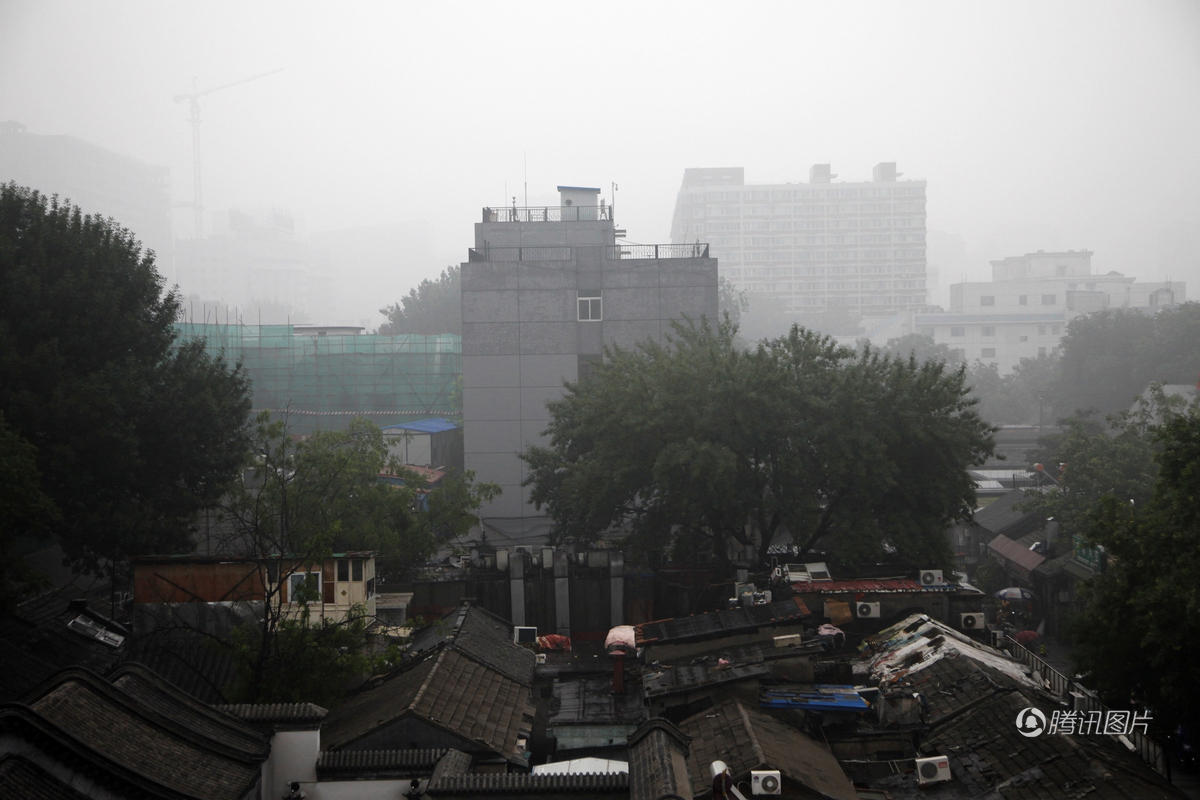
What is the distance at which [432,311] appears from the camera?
7281 cm

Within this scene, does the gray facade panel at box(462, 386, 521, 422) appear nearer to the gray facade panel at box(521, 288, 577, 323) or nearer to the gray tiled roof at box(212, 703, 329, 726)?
the gray facade panel at box(521, 288, 577, 323)

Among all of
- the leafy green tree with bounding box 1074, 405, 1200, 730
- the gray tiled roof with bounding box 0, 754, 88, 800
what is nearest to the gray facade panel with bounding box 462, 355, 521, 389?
the leafy green tree with bounding box 1074, 405, 1200, 730

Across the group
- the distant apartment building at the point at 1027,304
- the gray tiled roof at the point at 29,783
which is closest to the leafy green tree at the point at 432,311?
the distant apartment building at the point at 1027,304

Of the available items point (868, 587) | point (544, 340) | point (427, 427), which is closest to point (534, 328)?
point (544, 340)

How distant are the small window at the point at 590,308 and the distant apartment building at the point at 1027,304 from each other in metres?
52.4

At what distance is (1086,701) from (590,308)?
22.9m

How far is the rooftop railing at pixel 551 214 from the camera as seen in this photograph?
38778mm

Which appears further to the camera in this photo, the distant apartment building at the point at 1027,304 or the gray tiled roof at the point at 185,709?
the distant apartment building at the point at 1027,304

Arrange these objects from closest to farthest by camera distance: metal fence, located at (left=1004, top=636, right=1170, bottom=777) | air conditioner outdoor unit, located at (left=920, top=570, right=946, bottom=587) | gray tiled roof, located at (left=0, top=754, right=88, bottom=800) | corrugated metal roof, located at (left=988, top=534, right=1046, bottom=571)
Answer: gray tiled roof, located at (left=0, top=754, right=88, bottom=800), metal fence, located at (left=1004, top=636, right=1170, bottom=777), air conditioner outdoor unit, located at (left=920, top=570, right=946, bottom=587), corrugated metal roof, located at (left=988, top=534, right=1046, bottom=571)

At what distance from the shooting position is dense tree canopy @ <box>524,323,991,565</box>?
20.0 meters

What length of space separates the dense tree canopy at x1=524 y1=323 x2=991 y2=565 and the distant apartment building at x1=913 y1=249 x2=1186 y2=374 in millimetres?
59449

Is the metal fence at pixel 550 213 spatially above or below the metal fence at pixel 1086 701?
above

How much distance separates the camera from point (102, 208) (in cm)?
12088

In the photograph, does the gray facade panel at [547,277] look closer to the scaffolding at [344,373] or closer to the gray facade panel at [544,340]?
the gray facade panel at [544,340]
